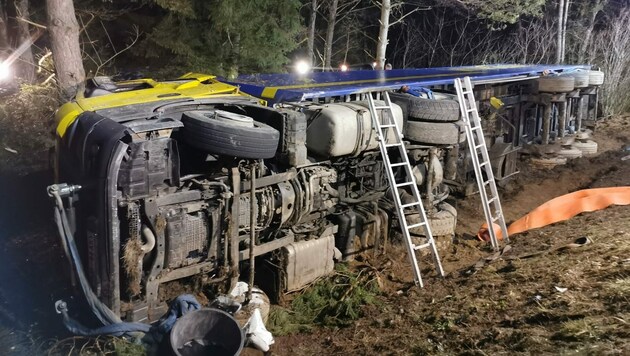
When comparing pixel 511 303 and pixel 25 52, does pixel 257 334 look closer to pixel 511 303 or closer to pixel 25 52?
pixel 511 303

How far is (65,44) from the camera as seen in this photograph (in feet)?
27.0

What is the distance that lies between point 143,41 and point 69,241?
24.2 feet

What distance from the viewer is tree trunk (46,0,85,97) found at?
8.09 m

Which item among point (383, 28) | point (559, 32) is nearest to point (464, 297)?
point (383, 28)

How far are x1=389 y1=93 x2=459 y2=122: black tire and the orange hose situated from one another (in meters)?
1.76

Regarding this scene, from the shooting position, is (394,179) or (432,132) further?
(432,132)

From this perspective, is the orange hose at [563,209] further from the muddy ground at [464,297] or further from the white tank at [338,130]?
the white tank at [338,130]

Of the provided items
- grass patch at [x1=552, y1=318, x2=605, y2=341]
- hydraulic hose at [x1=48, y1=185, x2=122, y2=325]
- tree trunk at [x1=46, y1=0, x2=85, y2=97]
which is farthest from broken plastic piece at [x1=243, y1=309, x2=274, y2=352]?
tree trunk at [x1=46, y1=0, x2=85, y2=97]

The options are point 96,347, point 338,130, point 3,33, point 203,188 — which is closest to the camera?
point 96,347

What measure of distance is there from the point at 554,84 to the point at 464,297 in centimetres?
719

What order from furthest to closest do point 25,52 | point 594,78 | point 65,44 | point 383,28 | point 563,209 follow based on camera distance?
point 383,28
point 594,78
point 25,52
point 65,44
point 563,209

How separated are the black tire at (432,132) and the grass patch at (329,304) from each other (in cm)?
173

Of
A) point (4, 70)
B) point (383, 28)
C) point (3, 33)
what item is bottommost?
point (4, 70)

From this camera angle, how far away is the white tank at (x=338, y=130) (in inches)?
208
